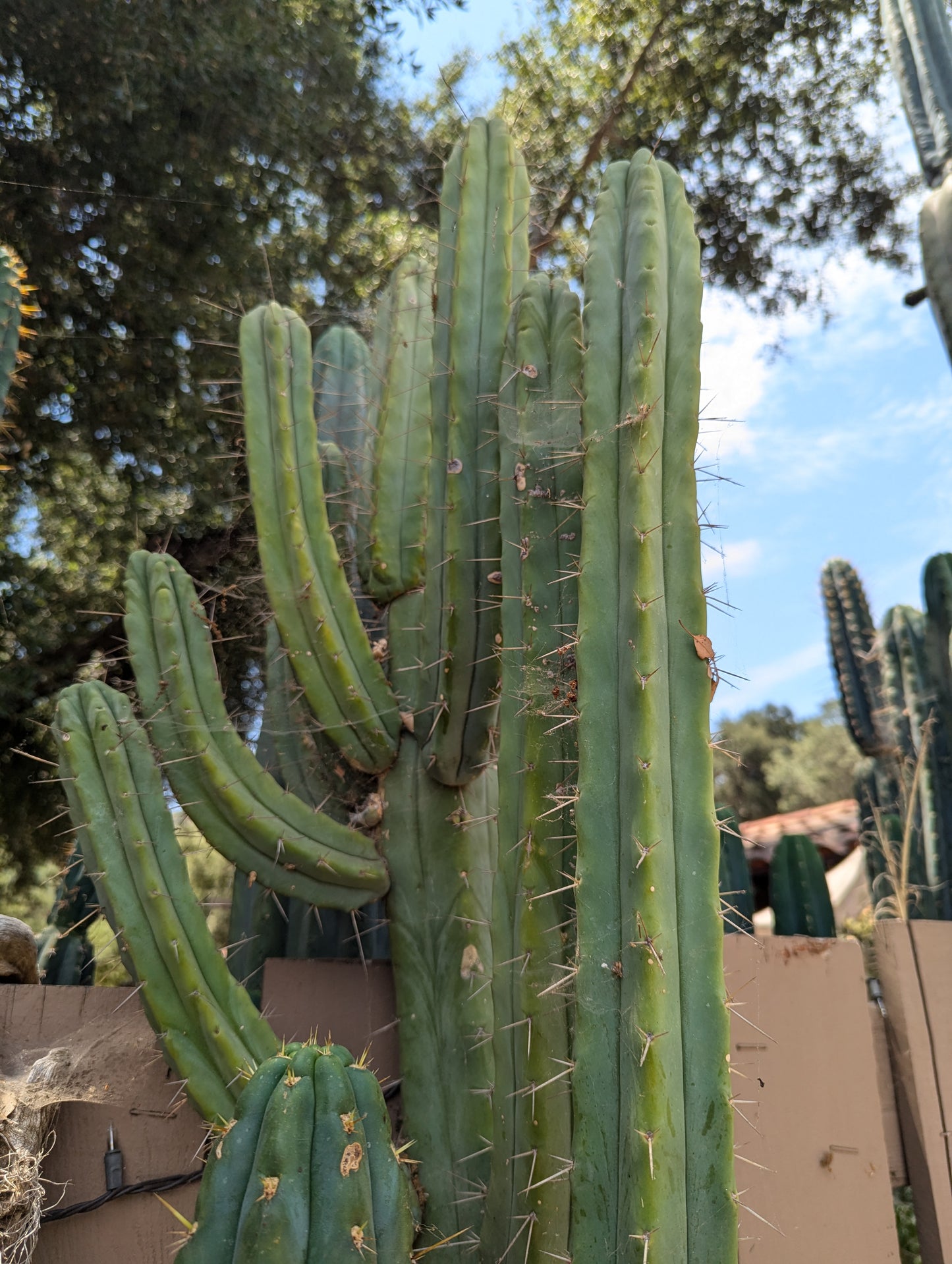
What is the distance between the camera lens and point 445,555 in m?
2.46

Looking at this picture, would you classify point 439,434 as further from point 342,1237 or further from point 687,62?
point 687,62

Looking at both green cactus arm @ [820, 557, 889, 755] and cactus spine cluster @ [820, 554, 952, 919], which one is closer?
cactus spine cluster @ [820, 554, 952, 919]

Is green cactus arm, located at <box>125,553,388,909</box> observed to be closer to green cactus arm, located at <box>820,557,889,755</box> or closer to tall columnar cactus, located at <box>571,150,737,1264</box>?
tall columnar cactus, located at <box>571,150,737,1264</box>

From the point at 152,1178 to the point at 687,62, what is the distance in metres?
7.19

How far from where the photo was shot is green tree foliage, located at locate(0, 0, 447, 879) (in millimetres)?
4785

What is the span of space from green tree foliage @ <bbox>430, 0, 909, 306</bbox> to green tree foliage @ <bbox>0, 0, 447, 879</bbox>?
145 centimetres

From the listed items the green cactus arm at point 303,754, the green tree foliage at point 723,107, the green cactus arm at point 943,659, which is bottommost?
the green cactus arm at point 303,754

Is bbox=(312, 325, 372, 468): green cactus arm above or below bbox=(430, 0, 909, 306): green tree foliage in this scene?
below

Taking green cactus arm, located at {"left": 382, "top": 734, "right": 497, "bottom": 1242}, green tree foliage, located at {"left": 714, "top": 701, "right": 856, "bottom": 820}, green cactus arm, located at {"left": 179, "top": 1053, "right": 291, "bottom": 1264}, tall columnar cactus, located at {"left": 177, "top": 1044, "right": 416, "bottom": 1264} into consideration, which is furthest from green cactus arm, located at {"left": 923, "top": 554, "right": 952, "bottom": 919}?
green tree foliage, located at {"left": 714, "top": 701, "right": 856, "bottom": 820}

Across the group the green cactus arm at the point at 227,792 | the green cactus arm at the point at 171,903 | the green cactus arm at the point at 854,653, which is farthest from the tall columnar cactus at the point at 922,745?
the green cactus arm at the point at 171,903

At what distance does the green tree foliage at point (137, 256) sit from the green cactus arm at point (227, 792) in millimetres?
2047

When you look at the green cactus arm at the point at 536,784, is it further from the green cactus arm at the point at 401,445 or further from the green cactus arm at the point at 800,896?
the green cactus arm at the point at 800,896

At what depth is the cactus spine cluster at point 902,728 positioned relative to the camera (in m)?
4.15

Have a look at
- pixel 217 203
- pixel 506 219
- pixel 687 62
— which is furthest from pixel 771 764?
pixel 506 219
